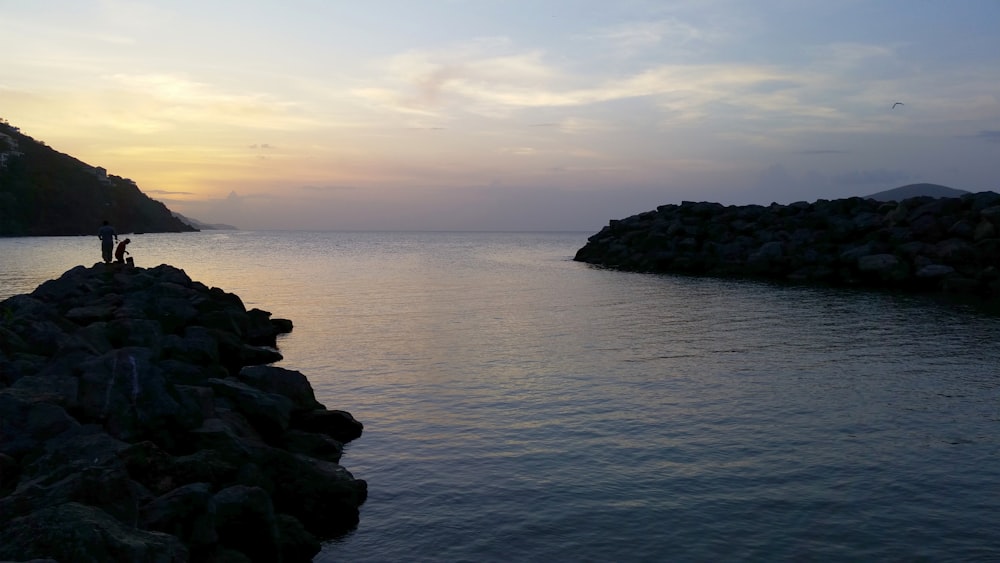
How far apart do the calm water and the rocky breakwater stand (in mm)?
1192

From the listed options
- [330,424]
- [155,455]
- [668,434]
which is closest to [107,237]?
[330,424]

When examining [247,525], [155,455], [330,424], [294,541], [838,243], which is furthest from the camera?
[838,243]

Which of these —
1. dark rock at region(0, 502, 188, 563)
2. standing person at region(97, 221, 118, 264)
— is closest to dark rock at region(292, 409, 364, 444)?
dark rock at region(0, 502, 188, 563)

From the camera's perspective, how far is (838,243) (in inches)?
2687

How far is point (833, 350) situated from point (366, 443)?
2084cm

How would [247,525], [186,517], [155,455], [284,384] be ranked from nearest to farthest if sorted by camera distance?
[186,517]
[247,525]
[155,455]
[284,384]

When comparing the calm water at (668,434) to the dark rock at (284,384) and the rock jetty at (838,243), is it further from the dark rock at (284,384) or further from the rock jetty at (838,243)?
the rock jetty at (838,243)

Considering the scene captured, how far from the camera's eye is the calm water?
12.0 m

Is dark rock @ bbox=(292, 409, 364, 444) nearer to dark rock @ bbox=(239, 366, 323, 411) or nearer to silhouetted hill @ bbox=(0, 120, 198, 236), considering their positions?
dark rock @ bbox=(239, 366, 323, 411)

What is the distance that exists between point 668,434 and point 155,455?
37.1ft

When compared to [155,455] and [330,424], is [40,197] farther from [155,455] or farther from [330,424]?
[155,455]

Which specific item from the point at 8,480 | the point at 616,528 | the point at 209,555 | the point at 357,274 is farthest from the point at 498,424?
the point at 357,274

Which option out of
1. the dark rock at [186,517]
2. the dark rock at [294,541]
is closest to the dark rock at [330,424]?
the dark rock at [294,541]

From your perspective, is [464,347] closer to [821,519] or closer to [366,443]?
[366,443]
